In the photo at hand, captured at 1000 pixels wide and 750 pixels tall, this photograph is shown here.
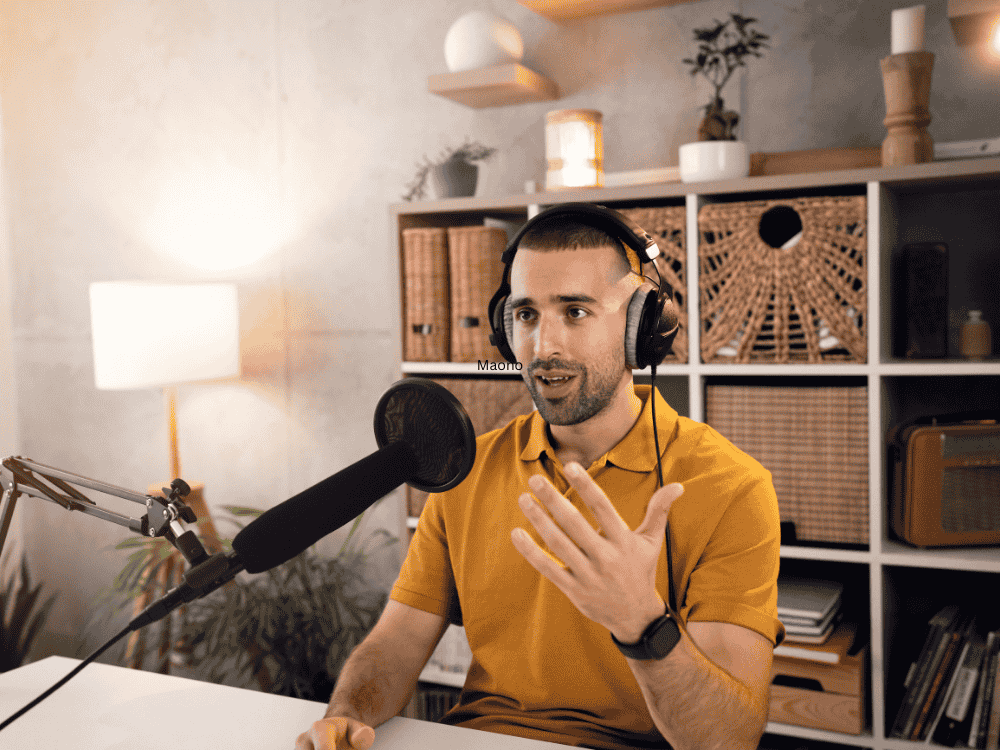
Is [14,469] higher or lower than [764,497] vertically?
higher

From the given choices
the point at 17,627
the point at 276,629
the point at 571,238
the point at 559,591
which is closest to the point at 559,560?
the point at 559,591

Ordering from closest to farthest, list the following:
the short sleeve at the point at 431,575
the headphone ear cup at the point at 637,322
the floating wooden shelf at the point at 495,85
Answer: the headphone ear cup at the point at 637,322 < the short sleeve at the point at 431,575 < the floating wooden shelf at the point at 495,85

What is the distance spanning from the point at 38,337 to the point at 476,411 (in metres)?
A: 2.15

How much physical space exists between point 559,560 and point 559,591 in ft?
0.36

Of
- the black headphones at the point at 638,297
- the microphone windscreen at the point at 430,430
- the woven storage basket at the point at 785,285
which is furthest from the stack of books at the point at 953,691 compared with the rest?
the microphone windscreen at the point at 430,430

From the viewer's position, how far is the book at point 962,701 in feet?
5.89

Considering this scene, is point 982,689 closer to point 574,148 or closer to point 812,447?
point 812,447

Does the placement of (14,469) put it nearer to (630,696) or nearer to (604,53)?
(630,696)

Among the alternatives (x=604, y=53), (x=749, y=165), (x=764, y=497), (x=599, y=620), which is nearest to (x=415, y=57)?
(x=604, y=53)

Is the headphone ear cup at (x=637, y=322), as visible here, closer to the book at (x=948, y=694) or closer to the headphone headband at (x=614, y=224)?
the headphone headband at (x=614, y=224)

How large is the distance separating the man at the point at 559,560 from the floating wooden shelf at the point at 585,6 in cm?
125

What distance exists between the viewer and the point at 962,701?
180cm

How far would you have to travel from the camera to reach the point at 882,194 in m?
1.83

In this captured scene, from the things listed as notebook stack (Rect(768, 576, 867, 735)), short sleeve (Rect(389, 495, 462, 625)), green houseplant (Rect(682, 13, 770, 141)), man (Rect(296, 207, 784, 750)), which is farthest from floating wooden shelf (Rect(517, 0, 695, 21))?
notebook stack (Rect(768, 576, 867, 735))
